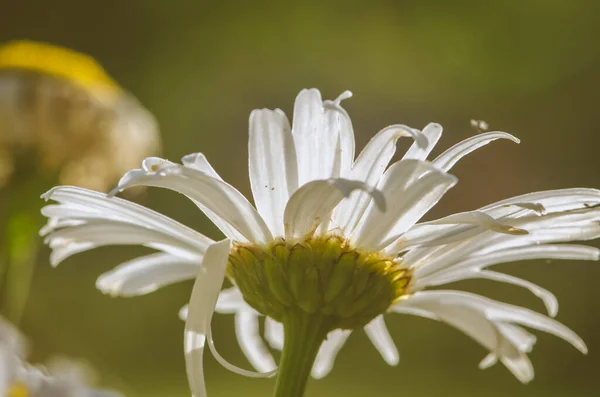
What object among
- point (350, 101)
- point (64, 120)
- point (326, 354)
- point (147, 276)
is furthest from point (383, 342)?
point (350, 101)

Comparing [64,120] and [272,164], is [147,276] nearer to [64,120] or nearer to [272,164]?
[272,164]

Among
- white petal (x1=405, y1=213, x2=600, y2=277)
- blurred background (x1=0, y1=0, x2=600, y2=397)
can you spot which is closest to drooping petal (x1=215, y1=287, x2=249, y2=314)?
white petal (x1=405, y1=213, x2=600, y2=277)

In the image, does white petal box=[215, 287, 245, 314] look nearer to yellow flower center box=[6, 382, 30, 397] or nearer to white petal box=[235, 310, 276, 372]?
white petal box=[235, 310, 276, 372]

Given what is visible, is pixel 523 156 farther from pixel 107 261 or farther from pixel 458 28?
pixel 107 261

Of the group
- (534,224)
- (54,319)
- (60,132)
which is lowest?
(534,224)

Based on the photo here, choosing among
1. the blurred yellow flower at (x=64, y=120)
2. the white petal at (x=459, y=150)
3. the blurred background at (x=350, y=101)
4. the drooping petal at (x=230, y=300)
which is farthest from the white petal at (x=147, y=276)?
the blurred background at (x=350, y=101)

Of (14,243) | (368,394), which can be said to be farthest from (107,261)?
(14,243)
